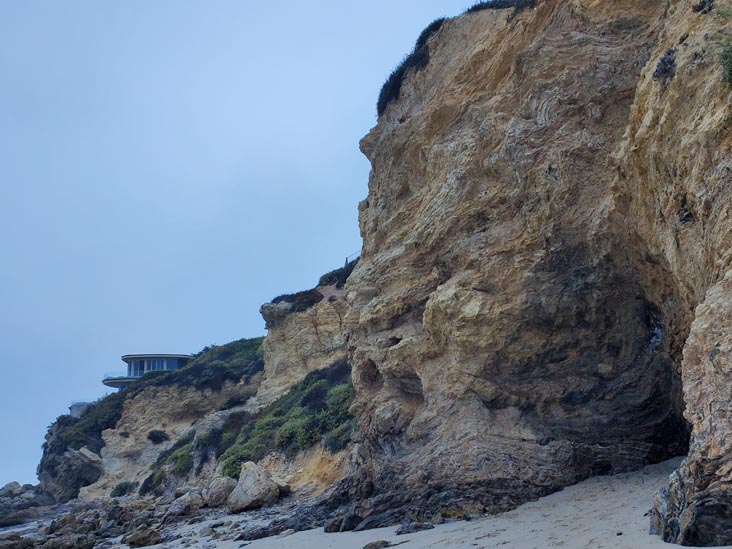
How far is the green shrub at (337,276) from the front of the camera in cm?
3246

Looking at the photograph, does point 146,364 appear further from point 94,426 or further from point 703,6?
point 703,6

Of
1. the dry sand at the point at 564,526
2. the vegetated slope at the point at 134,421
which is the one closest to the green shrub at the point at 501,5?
the dry sand at the point at 564,526

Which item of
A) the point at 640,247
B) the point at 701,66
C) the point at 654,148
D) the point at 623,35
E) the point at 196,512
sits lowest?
the point at 196,512

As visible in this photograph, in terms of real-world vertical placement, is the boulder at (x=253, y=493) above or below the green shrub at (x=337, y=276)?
below

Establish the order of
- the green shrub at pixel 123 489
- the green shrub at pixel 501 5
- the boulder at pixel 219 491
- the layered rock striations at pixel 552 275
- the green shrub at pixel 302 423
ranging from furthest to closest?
the green shrub at pixel 123 489 → the green shrub at pixel 302 423 → the boulder at pixel 219 491 → the green shrub at pixel 501 5 → the layered rock striations at pixel 552 275

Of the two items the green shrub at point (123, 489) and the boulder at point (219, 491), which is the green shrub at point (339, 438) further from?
the green shrub at point (123, 489)

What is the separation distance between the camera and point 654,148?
6145 mm

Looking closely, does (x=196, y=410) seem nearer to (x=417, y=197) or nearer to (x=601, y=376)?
(x=417, y=197)

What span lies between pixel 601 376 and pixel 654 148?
3842 millimetres

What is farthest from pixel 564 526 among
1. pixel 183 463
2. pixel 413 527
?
pixel 183 463

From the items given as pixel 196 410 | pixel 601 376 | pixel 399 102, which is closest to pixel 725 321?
pixel 601 376

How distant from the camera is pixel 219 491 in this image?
16.2 meters

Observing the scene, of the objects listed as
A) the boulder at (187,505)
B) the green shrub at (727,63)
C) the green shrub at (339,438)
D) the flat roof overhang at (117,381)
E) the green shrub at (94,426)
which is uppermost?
the flat roof overhang at (117,381)

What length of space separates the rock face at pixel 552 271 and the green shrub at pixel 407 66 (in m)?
3.06
